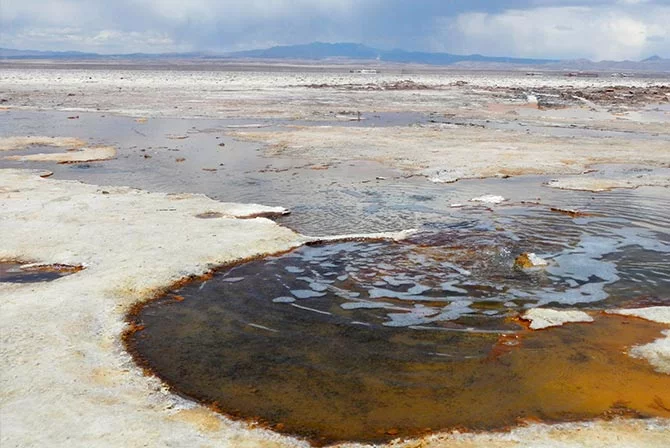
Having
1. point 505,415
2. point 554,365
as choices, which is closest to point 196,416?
point 505,415

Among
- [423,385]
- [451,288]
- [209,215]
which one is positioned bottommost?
[423,385]

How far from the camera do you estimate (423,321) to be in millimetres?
8289

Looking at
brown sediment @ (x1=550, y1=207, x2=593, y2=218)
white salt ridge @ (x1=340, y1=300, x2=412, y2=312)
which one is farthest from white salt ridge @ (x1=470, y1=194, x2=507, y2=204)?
white salt ridge @ (x1=340, y1=300, x2=412, y2=312)

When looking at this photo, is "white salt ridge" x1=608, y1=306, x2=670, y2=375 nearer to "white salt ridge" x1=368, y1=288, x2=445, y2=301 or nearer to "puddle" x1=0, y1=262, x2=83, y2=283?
"white salt ridge" x1=368, y1=288, x2=445, y2=301

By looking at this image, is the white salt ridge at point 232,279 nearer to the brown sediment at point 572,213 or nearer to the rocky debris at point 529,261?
the rocky debris at point 529,261

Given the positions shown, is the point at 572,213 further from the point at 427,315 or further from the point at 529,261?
the point at 427,315

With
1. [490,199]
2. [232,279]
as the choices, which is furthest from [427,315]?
[490,199]

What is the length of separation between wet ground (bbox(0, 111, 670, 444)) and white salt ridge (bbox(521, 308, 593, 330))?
147mm

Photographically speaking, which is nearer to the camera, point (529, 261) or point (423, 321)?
point (423, 321)

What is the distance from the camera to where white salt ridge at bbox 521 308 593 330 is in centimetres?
812

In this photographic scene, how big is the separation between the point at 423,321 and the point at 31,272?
611 cm

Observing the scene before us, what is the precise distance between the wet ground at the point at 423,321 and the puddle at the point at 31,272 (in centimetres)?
202

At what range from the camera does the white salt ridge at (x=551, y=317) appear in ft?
26.7

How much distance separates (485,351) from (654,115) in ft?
125
